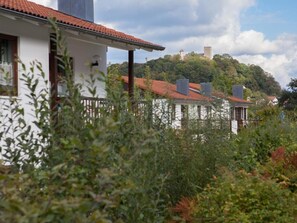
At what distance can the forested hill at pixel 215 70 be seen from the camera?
4183 cm

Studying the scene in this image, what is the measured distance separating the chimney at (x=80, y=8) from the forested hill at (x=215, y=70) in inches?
130

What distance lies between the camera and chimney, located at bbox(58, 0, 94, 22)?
19.0 m

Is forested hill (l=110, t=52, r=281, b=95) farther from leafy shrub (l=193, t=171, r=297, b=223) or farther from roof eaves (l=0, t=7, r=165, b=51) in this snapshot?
leafy shrub (l=193, t=171, r=297, b=223)

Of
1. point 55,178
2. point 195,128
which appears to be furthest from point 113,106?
point 195,128

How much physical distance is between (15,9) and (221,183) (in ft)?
25.8

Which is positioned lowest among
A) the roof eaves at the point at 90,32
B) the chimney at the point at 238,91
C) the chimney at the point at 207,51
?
the chimney at the point at 238,91

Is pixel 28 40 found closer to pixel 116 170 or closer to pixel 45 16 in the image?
pixel 45 16

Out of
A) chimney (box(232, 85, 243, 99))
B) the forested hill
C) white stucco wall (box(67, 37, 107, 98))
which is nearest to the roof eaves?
white stucco wall (box(67, 37, 107, 98))

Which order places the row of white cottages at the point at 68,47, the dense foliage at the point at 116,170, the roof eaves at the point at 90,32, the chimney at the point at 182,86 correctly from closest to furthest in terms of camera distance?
the dense foliage at the point at 116,170
the row of white cottages at the point at 68,47
the roof eaves at the point at 90,32
the chimney at the point at 182,86

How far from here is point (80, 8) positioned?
750 inches

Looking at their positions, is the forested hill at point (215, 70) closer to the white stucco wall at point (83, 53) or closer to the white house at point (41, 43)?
the white stucco wall at point (83, 53)

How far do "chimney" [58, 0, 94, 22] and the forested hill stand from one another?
3291 mm

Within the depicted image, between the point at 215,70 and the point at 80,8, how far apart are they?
41.1 m

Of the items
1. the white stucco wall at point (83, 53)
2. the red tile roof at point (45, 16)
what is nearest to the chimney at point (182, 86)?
the red tile roof at point (45, 16)
